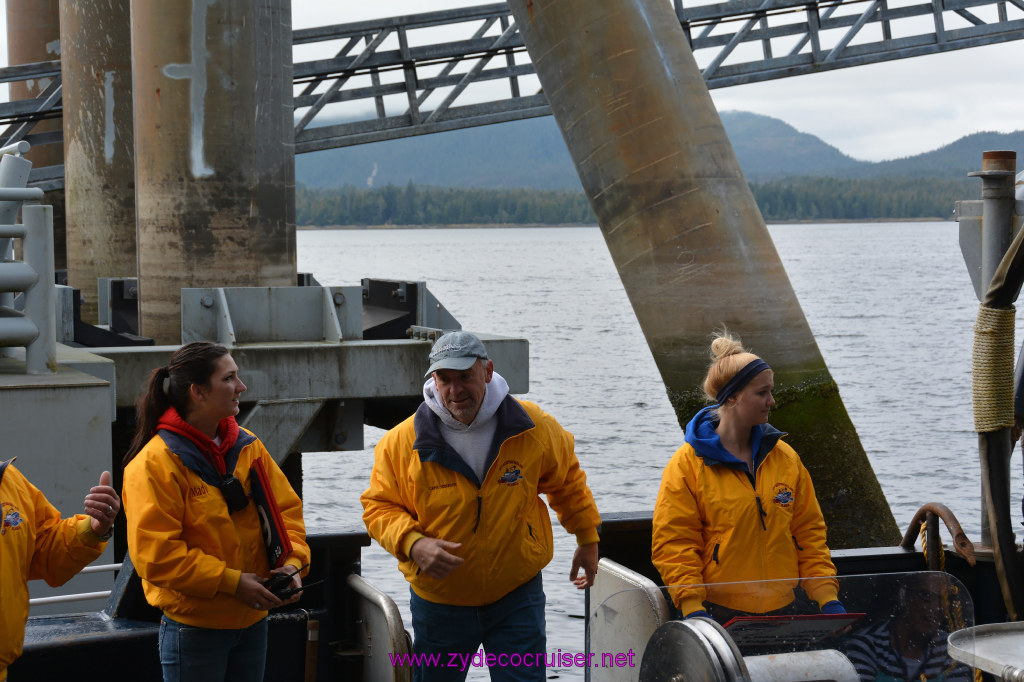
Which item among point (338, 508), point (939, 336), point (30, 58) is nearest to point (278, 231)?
point (338, 508)

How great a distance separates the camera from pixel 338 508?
18516 mm

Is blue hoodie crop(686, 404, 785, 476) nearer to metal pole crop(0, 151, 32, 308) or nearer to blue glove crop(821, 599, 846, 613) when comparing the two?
blue glove crop(821, 599, 846, 613)

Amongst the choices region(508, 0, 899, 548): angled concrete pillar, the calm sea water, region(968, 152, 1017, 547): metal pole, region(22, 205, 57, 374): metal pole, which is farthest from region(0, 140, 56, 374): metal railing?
region(968, 152, 1017, 547): metal pole

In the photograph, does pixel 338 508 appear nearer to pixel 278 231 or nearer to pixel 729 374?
pixel 278 231

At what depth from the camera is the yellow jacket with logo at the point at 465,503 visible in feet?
14.8

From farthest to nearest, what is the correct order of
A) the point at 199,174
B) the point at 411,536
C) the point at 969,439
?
the point at 969,439 → the point at 199,174 → the point at 411,536

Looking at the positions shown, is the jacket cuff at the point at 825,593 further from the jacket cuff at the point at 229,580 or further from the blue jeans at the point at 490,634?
the jacket cuff at the point at 229,580

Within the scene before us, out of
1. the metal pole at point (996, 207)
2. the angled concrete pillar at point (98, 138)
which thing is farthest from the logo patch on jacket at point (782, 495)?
the angled concrete pillar at point (98, 138)

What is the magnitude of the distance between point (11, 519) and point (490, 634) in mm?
1758

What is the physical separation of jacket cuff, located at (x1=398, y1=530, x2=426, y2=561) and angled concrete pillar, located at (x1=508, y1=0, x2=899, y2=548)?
598 centimetres

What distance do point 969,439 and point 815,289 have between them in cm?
4725

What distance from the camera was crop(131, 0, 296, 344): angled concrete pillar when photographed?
12.0 metres

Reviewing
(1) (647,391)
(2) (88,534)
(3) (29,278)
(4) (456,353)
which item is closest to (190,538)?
(2) (88,534)

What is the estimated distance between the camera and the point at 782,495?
4.65m
